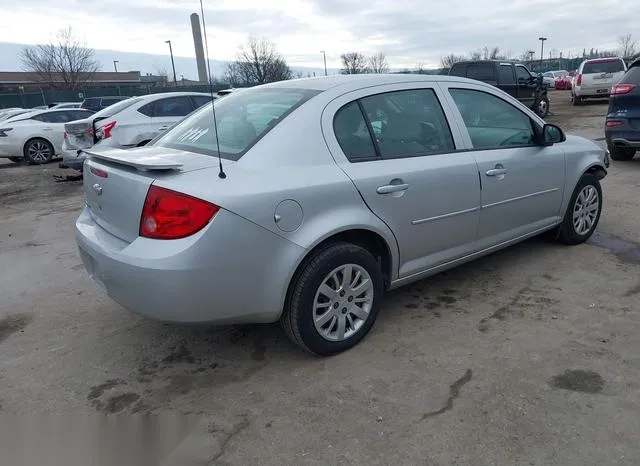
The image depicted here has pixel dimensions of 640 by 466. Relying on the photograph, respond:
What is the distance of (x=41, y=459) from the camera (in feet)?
8.36

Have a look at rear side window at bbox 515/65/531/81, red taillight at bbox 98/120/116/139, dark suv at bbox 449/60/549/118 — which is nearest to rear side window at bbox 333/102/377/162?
red taillight at bbox 98/120/116/139

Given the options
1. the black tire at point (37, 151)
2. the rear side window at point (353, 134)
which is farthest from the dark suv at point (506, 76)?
the rear side window at point (353, 134)

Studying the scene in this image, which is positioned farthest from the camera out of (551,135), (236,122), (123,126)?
(123,126)

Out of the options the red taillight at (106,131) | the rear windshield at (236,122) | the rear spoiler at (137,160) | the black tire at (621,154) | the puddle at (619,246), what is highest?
the rear windshield at (236,122)

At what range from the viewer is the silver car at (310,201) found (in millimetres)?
2734

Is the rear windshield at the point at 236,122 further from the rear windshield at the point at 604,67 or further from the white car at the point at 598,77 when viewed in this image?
the rear windshield at the point at 604,67

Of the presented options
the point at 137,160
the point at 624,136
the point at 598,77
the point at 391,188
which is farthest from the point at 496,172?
the point at 598,77

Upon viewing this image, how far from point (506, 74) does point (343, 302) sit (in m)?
14.3

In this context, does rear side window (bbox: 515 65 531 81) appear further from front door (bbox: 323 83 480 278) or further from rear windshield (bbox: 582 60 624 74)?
front door (bbox: 323 83 480 278)

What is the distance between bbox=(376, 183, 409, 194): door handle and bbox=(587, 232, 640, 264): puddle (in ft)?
8.29

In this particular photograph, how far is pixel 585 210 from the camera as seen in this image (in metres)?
5.03

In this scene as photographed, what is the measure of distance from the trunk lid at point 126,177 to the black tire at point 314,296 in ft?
2.66

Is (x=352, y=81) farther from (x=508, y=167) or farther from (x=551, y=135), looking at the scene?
(x=551, y=135)

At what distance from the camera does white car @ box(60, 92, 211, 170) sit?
9242mm
